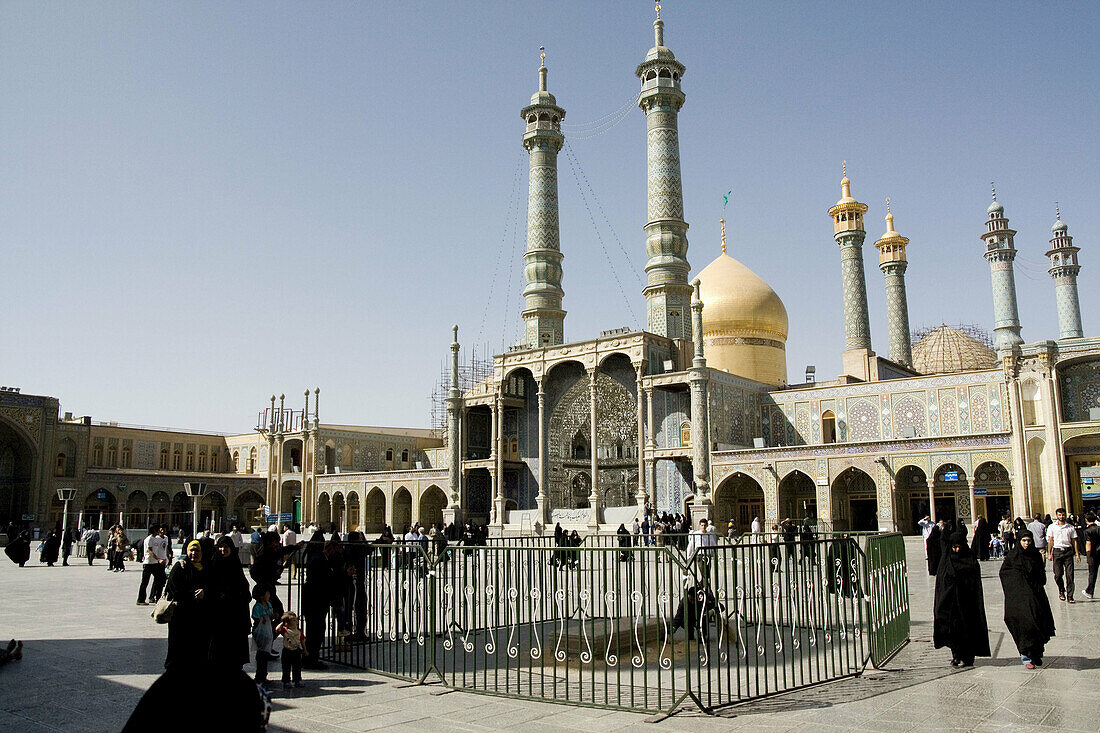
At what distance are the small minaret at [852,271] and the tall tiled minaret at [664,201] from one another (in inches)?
318

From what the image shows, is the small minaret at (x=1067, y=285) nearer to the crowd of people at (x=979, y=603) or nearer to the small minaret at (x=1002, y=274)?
the small minaret at (x=1002, y=274)

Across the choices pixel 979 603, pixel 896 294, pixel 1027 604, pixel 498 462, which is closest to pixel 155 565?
pixel 979 603

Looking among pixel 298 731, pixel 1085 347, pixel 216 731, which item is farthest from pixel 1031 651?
pixel 1085 347

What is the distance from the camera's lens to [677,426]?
106 feet

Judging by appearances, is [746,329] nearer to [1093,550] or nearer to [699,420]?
[699,420]

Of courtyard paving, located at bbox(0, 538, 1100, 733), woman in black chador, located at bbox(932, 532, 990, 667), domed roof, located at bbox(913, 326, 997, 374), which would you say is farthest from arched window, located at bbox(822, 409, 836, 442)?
woman in black chador, located at bbox(932, 532, 990, 667)

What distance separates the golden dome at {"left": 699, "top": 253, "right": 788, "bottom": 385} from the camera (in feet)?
134

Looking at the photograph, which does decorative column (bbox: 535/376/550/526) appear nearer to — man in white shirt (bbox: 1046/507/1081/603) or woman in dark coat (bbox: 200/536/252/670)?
man in white shirt (bbox: 1046/507/1081/603)

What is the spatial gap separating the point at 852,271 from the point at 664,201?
9.86 m

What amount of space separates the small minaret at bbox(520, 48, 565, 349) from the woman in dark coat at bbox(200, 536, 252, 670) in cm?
3134

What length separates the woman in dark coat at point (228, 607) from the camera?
499 cm

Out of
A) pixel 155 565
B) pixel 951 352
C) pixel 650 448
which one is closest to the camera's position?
pixel 155 565

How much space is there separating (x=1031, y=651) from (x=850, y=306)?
33336 millimetres

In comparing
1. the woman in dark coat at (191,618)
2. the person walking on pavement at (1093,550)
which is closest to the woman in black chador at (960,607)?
the woman in dark coat at (191,618)
